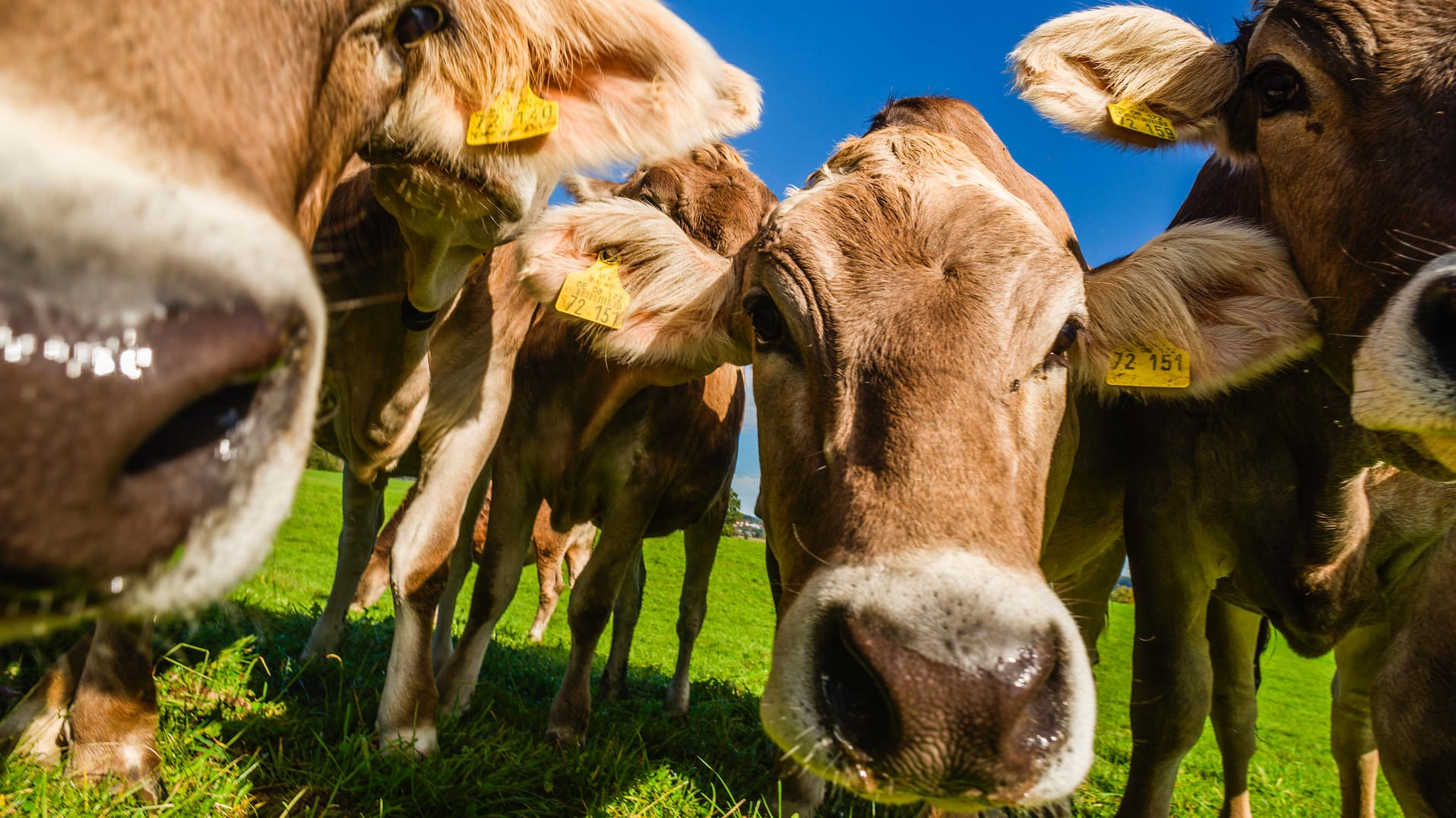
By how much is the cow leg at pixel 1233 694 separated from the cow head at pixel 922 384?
231 cm

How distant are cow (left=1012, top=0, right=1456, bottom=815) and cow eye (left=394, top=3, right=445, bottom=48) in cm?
211

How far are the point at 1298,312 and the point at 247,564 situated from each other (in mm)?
2878

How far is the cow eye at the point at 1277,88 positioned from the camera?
2672 mm

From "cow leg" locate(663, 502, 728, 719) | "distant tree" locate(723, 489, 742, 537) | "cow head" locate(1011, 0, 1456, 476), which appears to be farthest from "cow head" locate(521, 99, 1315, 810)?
"distant tree" locate(723, 489, 742, 537)

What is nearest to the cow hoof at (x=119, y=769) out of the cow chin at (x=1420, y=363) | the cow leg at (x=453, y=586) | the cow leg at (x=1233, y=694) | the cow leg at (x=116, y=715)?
the cow leg at (x=116, y=715)

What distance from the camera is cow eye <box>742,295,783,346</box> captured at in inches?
108

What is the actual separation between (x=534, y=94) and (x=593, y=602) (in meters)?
2.73

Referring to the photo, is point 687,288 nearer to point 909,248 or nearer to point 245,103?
point 909,248

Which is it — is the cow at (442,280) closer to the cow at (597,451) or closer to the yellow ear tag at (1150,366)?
the cow at (597,451)

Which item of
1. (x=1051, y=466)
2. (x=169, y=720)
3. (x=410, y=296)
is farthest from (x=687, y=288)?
(x=169, y=720)

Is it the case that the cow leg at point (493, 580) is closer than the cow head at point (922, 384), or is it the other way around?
the cow head at point (922, 384)

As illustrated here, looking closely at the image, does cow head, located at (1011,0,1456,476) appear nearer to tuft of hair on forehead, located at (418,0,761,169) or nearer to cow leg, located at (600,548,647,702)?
tuft of hair on forehead, located at (418,0,761,169)

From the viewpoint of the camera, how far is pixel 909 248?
259cm

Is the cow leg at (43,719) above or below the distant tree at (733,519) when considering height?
above
